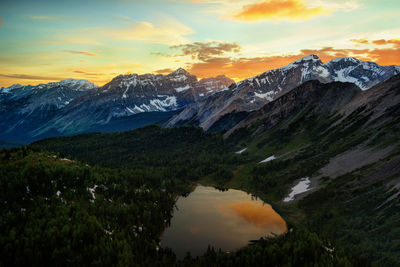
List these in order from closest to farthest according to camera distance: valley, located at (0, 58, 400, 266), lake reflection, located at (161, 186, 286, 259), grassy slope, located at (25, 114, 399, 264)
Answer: valley, located at (0, 58, 400, 266)
grassy slope, located at (25, 114, 399, 264)
lake reflection, located at (161, 186, 286, 259)

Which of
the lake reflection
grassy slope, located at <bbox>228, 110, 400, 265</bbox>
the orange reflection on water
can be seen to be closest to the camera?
grassy slope, located at <bbox>228, 110, 400, 265</bbox>

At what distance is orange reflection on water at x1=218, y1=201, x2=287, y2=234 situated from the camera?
315 feet

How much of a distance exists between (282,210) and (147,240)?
53.0 meters

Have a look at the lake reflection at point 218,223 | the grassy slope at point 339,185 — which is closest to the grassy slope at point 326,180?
the grassy slope at point 339,185

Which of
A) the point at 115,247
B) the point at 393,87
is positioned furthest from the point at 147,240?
the point at 393,87

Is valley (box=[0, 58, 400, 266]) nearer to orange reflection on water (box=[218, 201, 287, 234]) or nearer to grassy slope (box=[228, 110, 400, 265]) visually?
grassy slope (box=[228, 110, 400, 265])

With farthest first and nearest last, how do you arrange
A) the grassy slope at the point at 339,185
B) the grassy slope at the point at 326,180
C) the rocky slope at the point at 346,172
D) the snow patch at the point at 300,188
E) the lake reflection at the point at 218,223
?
the snow patch at the point at 300,188, the lake reflection at the point at 218,223, the rocky slope at the point at 346,172, the grassy slope at the point at 326,180, the grassy slope at the point at 339,185

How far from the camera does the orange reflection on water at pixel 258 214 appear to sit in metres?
95.9

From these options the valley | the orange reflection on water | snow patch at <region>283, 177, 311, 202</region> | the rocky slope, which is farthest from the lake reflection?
the rocky slope

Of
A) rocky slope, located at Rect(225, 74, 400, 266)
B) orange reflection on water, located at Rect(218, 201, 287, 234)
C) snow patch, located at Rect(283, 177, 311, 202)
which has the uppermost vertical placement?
rocky slope, located at Rect(225, 74, 400, 266)

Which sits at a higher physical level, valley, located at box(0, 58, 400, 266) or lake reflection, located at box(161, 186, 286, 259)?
valley, located at box(0, 58, 400, 266)

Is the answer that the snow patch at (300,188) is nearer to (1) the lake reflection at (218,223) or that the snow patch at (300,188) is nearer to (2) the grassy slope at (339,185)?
(2) the grassy slope at (339,185)

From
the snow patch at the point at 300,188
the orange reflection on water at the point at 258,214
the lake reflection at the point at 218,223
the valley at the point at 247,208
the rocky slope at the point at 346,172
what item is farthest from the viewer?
the snow patch at the point at 300,188

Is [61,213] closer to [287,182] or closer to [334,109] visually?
[287,182]
